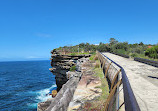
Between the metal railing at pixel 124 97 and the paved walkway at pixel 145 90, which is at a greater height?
the metal railing at pixel 124 97

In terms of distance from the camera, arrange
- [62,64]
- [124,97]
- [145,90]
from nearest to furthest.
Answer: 1. [124,97]
2. [145,90]
3. [62,64]

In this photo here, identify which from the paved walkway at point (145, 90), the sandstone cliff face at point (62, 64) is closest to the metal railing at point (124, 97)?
the paved walkway at point (145, 90)

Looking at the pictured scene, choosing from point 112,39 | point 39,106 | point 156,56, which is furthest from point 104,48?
point 39,106

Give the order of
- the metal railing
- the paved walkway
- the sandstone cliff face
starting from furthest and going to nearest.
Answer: the sandstone cliff face, the paved walkway, the metal railing

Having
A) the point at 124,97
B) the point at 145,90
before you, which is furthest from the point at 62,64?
the point at 124,97

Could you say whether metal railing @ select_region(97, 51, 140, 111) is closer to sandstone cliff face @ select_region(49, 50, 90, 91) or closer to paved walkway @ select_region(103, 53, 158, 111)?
paved walkway @ select_region(103, 53, 158, 111)

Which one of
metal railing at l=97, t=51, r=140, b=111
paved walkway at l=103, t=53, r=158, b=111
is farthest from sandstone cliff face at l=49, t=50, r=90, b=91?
metal railing at l=97, t=51, r=140, b=111

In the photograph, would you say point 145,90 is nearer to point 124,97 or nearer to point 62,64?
point 124,97

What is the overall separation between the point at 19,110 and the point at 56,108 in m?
18.6

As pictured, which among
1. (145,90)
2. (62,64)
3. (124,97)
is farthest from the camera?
(62,64)

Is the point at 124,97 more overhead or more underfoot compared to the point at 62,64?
more overhead

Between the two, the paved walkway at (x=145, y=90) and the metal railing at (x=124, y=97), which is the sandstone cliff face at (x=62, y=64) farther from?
the metal railing at (x=124, y=97)

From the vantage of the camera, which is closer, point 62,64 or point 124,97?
point 124,97

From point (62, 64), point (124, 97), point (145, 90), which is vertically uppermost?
point (124, 97)
